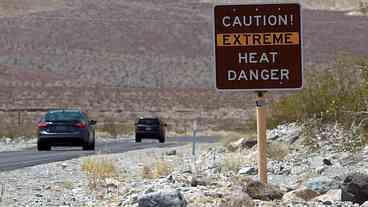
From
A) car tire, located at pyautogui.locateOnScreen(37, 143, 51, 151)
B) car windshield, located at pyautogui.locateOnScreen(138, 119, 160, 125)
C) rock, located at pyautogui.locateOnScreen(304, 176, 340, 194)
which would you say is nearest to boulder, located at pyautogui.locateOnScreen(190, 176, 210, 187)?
rock, located at pyautogui.locateOnScreen(304, 176, 340, 194)

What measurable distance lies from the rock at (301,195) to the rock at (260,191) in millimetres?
150

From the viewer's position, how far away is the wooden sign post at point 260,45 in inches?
613

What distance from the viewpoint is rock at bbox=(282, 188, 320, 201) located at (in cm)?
1598

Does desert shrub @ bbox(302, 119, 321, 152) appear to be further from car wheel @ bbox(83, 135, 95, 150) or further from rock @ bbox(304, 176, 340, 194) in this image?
car wheel @ bbox(83, 135, 95, 150)

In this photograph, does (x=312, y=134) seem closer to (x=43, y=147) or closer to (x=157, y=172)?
(x=157, y=172)

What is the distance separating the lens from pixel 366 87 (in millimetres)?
22609

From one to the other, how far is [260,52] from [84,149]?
1001 inches

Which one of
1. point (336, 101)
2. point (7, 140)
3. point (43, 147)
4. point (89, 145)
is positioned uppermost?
point (336, 101)

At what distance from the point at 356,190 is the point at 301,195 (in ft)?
3.48

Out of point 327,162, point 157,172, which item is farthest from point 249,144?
point 157,172

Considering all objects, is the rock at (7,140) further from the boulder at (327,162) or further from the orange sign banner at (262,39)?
the orange sign banner at (262,39)

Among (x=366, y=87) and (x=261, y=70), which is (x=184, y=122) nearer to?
(x=366, y=87)

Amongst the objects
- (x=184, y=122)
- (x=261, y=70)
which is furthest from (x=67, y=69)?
(x=261, y=70)

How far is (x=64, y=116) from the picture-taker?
39781 mm
